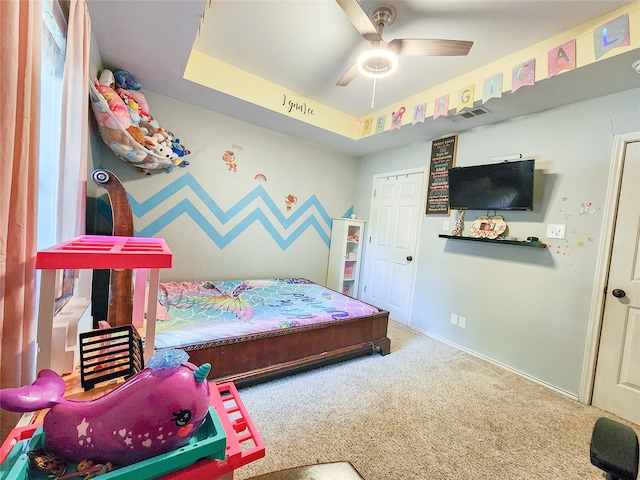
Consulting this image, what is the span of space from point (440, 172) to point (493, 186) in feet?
2.43

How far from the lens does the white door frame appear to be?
2.03m

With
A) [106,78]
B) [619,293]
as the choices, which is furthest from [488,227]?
[106,78]

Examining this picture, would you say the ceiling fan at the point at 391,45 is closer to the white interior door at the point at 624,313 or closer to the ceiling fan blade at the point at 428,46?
the ceiling fan blade at the point at 428,46

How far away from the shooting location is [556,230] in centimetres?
232

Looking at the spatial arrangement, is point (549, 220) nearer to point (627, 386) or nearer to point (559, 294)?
point (559, 294)

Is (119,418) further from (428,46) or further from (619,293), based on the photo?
(619,293)

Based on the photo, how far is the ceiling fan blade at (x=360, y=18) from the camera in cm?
151

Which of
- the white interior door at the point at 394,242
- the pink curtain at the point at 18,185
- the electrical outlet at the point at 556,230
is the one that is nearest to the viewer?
the pink curtain at the point at 18,185

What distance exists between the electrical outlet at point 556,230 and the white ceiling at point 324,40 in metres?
1.04

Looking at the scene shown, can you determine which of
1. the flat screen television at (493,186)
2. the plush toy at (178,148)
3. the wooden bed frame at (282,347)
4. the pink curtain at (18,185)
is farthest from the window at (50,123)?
the flat screen television at (493,186)

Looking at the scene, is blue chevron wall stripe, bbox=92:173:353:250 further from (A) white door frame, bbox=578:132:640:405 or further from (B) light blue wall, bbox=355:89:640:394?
(A) white door frame, bbox=578:132:640:405

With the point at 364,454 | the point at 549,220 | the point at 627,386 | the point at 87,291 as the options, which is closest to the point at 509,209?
the point at 549,220

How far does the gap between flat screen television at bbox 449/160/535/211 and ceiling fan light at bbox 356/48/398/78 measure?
1387 millimetres

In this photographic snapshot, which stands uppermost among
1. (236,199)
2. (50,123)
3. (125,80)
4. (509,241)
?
(125,80)
